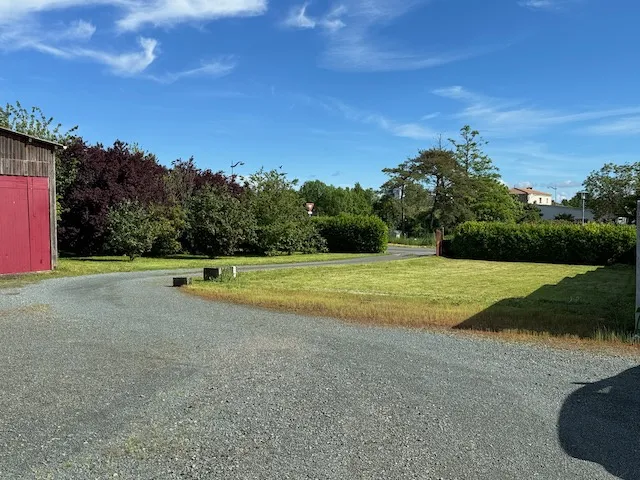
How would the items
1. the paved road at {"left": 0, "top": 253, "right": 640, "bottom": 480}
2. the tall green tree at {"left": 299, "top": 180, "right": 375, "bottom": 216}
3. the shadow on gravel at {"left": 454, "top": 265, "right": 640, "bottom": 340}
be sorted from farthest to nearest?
the tall green tree at {"left": 299, "top": 180, "right": 375, "bottom": 216}, the shadow on gravel at {"left": 454, "top": 265, "right": 640, "bottom": 340}, the paved road at {"left": 0, "top": 253, "right": 640, "bottom": 480}

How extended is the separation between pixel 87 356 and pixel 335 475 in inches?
172

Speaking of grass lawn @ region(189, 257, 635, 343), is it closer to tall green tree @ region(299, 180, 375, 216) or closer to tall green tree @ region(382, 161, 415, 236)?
tall green tree @ region(382, 161, 415, 236)

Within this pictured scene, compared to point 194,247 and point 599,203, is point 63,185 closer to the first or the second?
point 194,247

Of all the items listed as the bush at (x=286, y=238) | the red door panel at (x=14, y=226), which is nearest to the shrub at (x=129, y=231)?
the red door panel at (x=14, y=226)

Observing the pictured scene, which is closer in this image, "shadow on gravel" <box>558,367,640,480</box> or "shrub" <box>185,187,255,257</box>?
"shadow on gravel" <box>558,367,640,480</box>

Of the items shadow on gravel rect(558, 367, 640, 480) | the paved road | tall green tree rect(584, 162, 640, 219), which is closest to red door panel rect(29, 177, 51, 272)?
the paved road

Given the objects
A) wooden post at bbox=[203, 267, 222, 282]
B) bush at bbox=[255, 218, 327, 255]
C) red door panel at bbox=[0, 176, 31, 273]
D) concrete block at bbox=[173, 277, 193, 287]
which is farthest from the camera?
bush at bbox=[255, 218, 327, 255]

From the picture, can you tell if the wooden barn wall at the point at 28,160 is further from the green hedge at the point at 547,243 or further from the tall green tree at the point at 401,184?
the tall green tree at the point at 401,184

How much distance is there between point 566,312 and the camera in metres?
10.9

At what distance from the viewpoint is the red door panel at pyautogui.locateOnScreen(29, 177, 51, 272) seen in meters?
17.8

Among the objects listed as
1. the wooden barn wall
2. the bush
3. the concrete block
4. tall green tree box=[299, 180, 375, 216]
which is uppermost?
tall green tree box=[299, 180, 375, 216]

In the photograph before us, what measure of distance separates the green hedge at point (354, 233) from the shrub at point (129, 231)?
1280cm

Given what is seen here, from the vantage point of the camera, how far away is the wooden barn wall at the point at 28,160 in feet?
56.5

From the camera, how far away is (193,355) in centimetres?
677
